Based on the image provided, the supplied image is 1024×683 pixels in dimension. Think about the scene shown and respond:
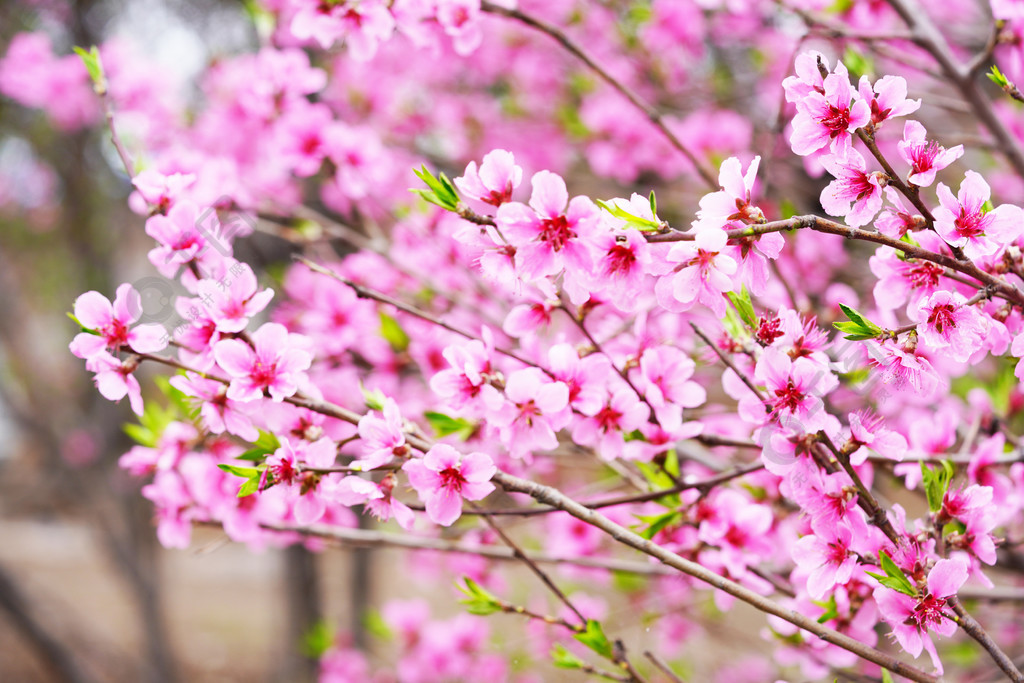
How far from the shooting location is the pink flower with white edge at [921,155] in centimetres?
109

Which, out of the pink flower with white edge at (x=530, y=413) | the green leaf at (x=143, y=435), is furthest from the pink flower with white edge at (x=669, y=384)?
the green leaf at (x=143, y=435)

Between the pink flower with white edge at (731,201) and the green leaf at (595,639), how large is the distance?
0.85 m

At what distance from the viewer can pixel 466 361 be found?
127cm

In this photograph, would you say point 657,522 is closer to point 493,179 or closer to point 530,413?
point 530,413

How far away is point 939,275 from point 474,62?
380 cm

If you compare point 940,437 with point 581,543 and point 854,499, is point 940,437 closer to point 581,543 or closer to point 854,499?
point 854,499

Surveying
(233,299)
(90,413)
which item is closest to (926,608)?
(233,299)


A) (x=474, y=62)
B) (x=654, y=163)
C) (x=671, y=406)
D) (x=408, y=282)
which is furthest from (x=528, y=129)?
(x=671, y=406)

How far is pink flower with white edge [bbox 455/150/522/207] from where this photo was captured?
1142 mm

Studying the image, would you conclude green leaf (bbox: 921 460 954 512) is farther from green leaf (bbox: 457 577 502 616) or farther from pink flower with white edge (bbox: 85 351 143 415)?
pink flower with white edge (bbox: 85 351 143 415)

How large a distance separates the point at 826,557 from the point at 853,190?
58cm

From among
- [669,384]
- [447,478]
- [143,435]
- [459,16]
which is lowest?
[447,478]

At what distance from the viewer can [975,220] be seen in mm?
1074

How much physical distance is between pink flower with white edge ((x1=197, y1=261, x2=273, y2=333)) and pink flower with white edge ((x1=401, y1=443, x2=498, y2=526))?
0.39 m
